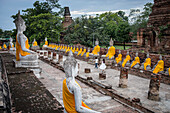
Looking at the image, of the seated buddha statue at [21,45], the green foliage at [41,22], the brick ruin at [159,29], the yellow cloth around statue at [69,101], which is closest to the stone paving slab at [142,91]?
the yellow cloth around statue at [69,101]

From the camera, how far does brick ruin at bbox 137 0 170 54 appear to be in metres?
18.4

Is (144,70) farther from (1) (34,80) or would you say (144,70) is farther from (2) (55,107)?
(2) (55,107)

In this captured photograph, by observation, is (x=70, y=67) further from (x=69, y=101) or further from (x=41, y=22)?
(x=41, y=22)

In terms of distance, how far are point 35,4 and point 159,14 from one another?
2493cm

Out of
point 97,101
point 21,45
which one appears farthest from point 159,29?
point 21,45

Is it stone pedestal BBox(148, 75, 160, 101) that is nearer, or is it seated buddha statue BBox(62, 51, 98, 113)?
seated buddha statue BBox(62, 51, 98, 113)

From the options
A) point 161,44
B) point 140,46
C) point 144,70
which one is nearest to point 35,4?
point 140,46

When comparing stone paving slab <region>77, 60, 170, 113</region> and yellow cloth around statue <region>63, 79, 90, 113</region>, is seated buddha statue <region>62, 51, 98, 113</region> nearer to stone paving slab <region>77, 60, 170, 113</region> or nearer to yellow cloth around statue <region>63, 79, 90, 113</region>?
yellow cloth around statue <region>63, 79, 90, 113</region>

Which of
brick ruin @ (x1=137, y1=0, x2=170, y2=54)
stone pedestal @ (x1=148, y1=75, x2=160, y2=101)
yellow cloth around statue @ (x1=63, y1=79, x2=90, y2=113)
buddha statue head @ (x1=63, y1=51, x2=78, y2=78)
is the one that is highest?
brick ruin @ (x1=137, y1=0, x2=170, y2=54)

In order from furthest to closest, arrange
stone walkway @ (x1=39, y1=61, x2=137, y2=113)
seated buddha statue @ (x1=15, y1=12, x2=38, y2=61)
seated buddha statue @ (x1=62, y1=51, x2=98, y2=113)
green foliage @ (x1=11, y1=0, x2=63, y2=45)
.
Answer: green foliage @ (x1=11, y1=0, x2=63, y2=45) → seated buddha statue @ (x1=15, y1=12, x2=38, y2=61) → stone walkway @ (x1=39, y1=61, x2=137, y2=113) → seated buddha statue @ (x1=62, y1=51, x2=98, y2=113)

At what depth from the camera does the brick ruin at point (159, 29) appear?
18375 millimetres

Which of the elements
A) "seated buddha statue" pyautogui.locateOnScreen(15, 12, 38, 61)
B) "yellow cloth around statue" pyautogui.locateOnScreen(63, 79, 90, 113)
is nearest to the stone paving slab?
"yellow cloth around statue" pyautogui.locateOnScreen(63, 79, 90, 113)

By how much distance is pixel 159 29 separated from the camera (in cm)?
1895

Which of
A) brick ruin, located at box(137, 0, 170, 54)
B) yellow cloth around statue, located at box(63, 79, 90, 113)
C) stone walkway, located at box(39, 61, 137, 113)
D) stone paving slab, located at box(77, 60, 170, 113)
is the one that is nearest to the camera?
yellow cloth around statue, located at box(63, 79, 90, 113)
